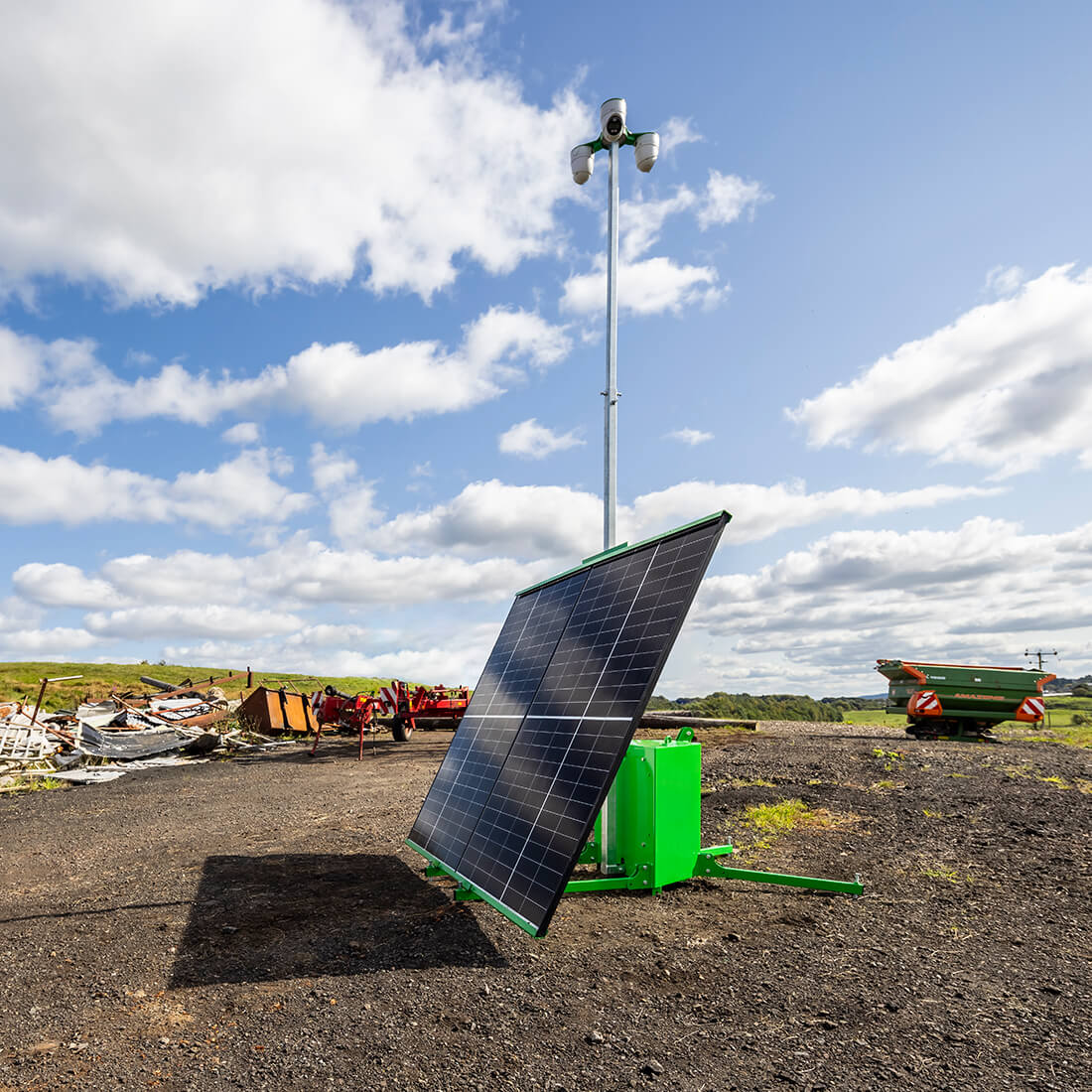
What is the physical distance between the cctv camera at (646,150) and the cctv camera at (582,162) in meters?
0.87

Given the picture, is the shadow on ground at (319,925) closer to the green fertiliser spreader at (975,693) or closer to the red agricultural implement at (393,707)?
the red agricultural implement at (393,707)

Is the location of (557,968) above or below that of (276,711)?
below

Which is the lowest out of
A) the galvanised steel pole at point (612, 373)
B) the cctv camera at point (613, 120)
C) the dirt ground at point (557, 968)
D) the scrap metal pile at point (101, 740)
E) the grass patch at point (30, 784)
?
the dirt ground at point (557, 968)

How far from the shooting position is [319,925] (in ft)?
21.4

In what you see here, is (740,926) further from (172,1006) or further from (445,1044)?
(172,1006)

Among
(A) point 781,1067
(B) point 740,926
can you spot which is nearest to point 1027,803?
(B) point 740,926

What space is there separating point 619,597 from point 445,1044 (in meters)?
3.68

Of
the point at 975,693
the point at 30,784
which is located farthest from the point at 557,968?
the point at 975,693

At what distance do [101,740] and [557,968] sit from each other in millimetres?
19128

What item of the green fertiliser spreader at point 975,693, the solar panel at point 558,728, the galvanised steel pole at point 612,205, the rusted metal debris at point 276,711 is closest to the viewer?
the solar panel at point 558,728

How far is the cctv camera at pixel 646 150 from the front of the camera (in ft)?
44.9

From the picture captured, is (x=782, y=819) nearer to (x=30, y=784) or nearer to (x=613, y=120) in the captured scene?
(x=613, y=120)

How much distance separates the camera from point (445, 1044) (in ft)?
14.4

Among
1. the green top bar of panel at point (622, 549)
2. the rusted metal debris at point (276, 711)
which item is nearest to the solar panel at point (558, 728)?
the green top bar of panel at point (622, 549)
